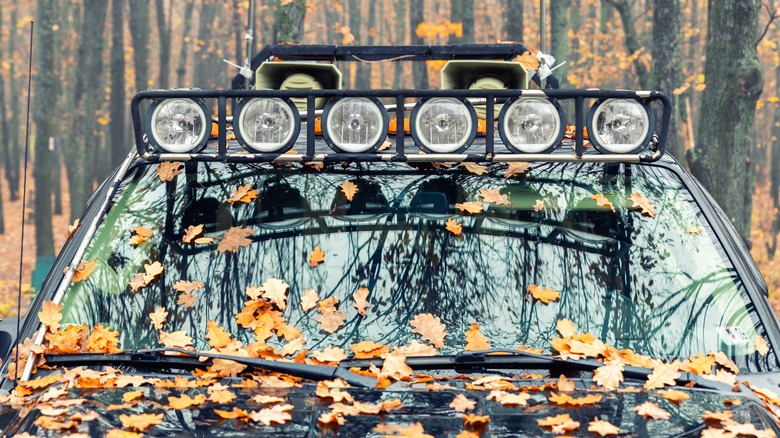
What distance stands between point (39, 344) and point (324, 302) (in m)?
0.83

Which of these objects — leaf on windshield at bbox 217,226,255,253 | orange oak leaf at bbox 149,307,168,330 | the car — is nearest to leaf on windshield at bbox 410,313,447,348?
the car

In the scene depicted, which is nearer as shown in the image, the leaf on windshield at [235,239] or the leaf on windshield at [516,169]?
the leaf on windshield at [235,239]

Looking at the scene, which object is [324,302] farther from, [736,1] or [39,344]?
[736,1]

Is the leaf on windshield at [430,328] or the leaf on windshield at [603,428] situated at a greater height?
the leaf on windshield at [430,328]

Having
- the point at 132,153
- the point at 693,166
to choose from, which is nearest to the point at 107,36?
the point at 693,166

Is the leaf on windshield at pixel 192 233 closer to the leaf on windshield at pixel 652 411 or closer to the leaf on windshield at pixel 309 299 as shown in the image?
the leaf on windshield at pixel 309 299

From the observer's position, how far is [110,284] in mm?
3074

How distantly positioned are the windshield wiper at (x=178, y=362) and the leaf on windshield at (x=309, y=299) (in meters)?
0.31

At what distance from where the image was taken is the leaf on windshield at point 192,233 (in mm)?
3197

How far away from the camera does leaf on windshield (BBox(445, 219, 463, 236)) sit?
3161mm

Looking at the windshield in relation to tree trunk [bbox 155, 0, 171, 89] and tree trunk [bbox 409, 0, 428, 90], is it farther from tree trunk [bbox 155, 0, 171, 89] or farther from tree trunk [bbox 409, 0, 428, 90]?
tree trunk [bbox 155, 0, 171, 89]

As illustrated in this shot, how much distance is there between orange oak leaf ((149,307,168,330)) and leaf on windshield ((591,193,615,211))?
1479mm

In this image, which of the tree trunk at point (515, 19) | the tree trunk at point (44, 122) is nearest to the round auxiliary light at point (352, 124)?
the tree trunk at point (44, 122)

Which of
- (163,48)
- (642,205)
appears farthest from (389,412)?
(163,48)
